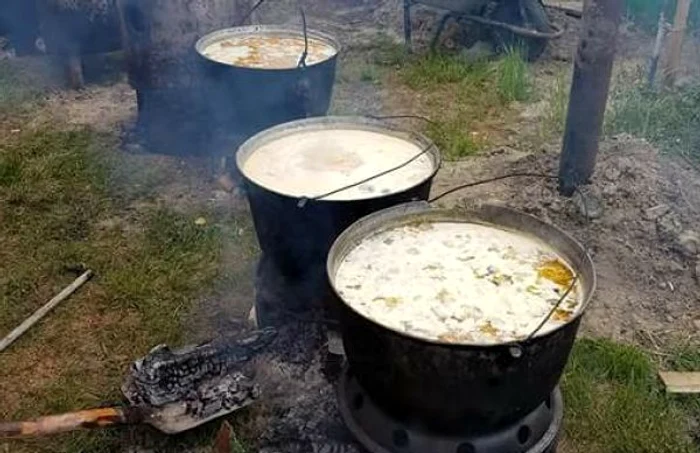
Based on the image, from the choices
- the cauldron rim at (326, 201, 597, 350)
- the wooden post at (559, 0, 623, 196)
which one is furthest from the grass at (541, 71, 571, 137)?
the cauldron rim at (326, 201, 597, 350)

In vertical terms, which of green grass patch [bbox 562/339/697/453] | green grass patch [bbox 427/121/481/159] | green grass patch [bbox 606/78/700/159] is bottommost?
green grass patch [bbox 562/339/697/453]

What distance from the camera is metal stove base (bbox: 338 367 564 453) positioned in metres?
2.92

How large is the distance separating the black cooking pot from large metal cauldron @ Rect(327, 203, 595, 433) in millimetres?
415

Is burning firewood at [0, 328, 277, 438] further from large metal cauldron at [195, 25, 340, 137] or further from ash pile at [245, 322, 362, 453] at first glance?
large metal cauldron at [195, 25, 340, 137]

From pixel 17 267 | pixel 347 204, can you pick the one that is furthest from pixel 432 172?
pixel 17 267

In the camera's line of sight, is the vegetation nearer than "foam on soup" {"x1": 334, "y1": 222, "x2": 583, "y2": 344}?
No

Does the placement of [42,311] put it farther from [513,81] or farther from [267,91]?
[513,81]

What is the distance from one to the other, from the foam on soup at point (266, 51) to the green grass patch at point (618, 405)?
9.66 ft

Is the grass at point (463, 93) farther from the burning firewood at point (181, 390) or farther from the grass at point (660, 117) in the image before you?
the burning firewood at point (181, 390)

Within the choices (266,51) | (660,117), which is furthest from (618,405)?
(266,51)

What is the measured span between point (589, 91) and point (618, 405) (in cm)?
237

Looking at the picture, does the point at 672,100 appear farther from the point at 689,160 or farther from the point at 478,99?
the point at 478,99

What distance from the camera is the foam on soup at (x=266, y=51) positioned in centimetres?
564

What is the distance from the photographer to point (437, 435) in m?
2.91
